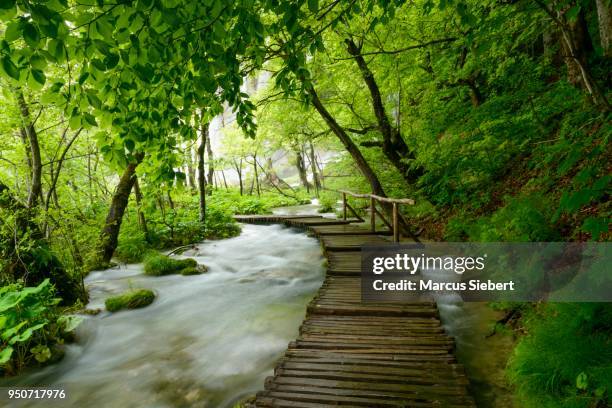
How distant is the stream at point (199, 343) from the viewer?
174 inches

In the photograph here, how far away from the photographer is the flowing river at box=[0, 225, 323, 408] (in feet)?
15.1

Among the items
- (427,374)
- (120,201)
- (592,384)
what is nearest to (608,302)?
(592,384)

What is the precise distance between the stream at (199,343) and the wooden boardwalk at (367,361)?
62 cm

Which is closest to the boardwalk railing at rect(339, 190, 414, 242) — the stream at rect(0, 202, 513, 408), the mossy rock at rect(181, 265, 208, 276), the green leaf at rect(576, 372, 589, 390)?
the stream at rect(0, 202, 513, 408)

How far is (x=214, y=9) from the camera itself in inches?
75.2

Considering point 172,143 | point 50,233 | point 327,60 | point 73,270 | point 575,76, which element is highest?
point 327,60

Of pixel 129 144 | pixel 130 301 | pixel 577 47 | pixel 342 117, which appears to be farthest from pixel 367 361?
pixel 342 117

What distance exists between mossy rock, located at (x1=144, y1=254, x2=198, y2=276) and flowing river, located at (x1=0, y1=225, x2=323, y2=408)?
0.88ft

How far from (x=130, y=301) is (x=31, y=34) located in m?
7.09

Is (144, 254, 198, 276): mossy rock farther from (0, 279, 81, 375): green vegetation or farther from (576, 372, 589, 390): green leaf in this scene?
(576, 372, 589, 390): green leaf

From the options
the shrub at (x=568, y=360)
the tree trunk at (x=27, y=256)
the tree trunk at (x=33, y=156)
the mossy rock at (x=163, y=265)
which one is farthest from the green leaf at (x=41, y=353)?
the shrub at (x=568, y=360)

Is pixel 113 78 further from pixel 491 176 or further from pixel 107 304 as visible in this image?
pixel 491 176

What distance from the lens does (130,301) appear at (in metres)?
7.34

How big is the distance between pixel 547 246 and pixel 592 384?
2.45 meters
